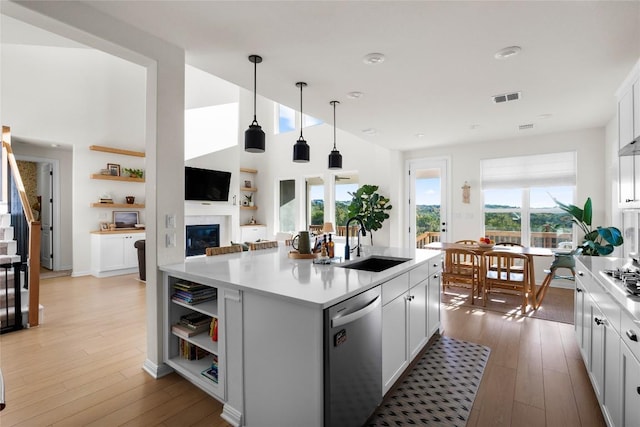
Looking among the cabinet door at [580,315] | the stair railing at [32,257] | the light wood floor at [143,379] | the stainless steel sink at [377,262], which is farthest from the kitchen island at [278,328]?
the stair railing at [32,257]

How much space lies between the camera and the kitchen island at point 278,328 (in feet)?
4.86

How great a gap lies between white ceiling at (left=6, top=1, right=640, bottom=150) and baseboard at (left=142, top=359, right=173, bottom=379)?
8.01ft

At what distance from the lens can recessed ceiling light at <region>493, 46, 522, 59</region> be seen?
7.79ft

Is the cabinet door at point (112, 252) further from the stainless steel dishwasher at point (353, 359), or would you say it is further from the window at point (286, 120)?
the stainless steel dishwasher at point (353, 359)

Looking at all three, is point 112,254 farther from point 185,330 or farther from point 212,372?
point 212,372

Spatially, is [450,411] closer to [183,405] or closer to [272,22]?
[183,405]

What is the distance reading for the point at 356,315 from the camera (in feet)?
5.28

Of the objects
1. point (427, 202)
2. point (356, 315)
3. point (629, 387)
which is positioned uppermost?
point (427, 202)

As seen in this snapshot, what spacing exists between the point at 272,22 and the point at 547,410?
3097 mm

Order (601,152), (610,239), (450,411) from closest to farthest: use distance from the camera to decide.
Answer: (450,411)
(610,239)
(601,152)

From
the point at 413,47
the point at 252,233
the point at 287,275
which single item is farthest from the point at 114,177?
the point at 413,47

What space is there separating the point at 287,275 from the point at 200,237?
19.5 ft

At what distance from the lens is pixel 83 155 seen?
5.91m

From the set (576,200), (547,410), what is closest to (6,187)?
(547,410)
